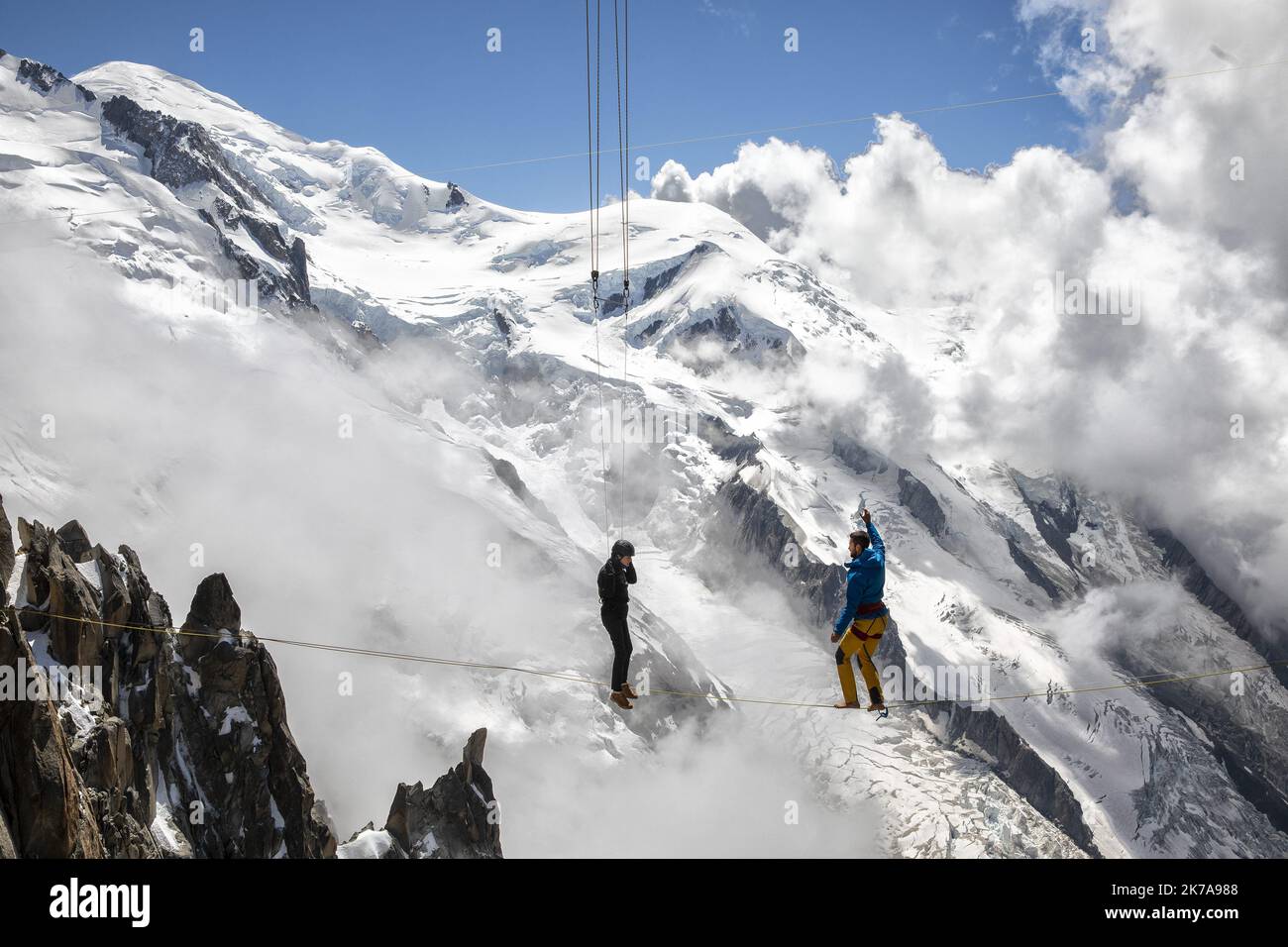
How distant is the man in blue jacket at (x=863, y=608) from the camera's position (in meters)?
21.1

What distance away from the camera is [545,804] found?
181 meters

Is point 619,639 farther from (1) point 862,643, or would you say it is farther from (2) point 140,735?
(2) point 140,735

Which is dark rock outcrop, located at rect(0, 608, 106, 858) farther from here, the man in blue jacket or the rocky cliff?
the man in blue jacket

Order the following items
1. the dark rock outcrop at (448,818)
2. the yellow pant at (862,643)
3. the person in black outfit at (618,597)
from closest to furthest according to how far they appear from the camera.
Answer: the yellow pant at (862,643) < the person in black outfit at (618,597) < the dark rock outcrop at (448,818)

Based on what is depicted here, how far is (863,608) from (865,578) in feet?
4.08

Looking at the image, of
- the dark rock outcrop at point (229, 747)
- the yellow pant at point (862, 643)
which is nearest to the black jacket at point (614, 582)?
the yellow pant at point (862, 643)

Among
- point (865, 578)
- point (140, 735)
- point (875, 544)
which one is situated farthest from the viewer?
point (140, 735)

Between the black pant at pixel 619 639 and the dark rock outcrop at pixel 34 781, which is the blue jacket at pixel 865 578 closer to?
the black pant at pixel 619 639

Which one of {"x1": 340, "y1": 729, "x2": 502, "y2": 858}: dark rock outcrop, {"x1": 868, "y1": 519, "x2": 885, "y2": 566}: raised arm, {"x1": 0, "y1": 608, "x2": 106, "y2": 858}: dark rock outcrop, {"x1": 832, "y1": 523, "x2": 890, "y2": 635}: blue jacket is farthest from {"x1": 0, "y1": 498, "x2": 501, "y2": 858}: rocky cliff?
{"x1": 868, "y1": 519, "x2": 885, "y2": 566}: raised arm

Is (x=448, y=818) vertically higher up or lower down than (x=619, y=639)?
lower down

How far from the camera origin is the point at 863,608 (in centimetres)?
2214

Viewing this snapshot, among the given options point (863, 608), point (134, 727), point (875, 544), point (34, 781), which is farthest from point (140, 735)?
point (875, 544)

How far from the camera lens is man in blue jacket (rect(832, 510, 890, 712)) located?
21.1 m
